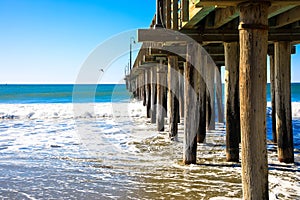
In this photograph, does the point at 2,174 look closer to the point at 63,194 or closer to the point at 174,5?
the point at 63,194

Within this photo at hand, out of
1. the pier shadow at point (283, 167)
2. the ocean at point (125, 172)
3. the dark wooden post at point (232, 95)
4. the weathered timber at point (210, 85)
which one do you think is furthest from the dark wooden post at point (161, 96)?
the pier shadow at point (283, 167)

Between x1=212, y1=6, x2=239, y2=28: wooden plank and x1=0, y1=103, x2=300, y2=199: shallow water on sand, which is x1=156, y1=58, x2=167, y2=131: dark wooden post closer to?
x1=0, y1=103, x2=300, y2=199: shallow water on sand

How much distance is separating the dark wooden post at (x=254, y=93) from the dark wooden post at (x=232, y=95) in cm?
305

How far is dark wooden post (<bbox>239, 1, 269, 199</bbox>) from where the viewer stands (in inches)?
135

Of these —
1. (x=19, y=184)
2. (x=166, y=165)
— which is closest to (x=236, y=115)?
(x=166, y=165)

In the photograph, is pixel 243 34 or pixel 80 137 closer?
pixel 243 34

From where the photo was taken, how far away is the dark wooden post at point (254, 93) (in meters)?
3.43

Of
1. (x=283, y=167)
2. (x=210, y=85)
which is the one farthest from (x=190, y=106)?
(x=210, y=85)

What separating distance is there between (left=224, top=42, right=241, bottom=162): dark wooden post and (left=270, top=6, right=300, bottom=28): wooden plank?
2.50ft

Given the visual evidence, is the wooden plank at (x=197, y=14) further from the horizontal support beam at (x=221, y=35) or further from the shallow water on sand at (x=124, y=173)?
the shallow water on sand at (x=124, y=173)

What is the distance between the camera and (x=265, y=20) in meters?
3.46

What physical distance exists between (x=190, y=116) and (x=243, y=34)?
3.16 m

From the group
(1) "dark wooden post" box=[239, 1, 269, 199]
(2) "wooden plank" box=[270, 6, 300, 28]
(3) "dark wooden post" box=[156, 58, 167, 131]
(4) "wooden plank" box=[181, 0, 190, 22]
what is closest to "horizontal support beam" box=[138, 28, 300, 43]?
(2) "wooden plank" box=[270, 6, 300, 28]

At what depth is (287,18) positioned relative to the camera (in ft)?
18.4
